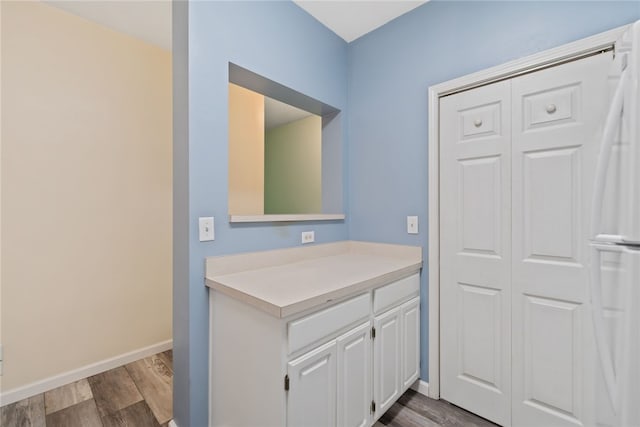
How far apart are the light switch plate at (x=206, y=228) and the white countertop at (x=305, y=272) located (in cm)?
10

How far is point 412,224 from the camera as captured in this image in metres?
1.85

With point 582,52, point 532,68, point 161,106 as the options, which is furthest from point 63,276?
point 582,52

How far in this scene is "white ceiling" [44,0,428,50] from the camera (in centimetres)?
183

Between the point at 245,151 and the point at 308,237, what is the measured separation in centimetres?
142

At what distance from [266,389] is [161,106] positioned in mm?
2330

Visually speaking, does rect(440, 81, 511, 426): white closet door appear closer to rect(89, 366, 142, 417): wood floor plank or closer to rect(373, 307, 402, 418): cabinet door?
rect(373, 307, 402, 418): cabinet door

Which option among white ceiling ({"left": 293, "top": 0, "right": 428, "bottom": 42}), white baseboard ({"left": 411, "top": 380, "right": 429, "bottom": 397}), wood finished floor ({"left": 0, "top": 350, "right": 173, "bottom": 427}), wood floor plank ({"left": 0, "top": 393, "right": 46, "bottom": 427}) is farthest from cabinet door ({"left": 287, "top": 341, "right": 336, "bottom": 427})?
white ceiling ({"left": 293, "top": 0, "right": 428, "bottom": 42})

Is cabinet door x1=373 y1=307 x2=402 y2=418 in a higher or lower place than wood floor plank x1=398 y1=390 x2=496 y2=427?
higher

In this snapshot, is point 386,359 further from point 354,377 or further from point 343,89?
point 343,89

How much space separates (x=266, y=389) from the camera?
41.7 inches

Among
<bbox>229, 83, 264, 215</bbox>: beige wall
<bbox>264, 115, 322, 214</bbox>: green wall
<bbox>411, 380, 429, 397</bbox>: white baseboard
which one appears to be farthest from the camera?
<bbox>264, 115, 322, 214</bbox>: green wall

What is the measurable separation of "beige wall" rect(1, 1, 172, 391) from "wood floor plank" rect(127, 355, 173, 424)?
7.4 inches

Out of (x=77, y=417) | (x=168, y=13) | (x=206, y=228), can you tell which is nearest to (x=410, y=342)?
(x=206, y=228)

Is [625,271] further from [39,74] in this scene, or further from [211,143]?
[39,74]
